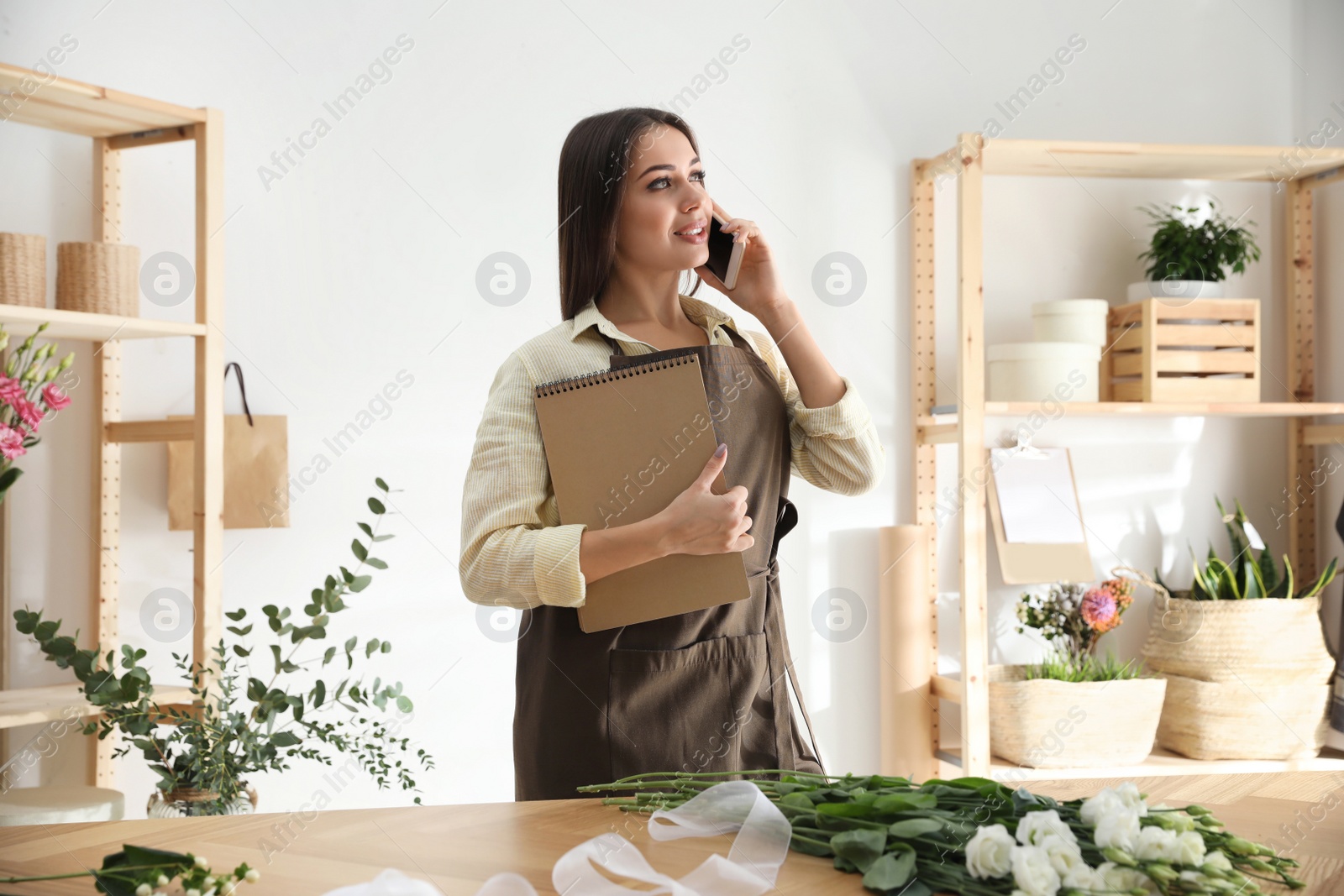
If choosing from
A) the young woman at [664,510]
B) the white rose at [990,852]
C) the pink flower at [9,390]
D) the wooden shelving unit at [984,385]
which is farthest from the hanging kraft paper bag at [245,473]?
the white rose at [990,852]

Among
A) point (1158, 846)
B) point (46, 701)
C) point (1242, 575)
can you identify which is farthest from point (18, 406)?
point (1242, 575)

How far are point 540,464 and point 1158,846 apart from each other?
2.56 ft

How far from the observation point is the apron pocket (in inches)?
50.1

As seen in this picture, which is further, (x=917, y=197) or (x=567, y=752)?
(x=917, y=197)

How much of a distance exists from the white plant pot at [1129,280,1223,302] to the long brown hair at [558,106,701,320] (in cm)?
A: 155

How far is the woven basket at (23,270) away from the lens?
189 centimetres

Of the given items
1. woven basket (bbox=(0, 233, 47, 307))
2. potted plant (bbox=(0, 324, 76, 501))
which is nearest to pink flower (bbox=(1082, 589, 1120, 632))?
potted plant (bbox=(0, 324, 76, 501))

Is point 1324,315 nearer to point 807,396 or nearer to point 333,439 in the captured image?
point 807,396

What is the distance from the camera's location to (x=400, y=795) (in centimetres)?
236

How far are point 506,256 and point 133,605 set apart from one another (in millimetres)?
1084

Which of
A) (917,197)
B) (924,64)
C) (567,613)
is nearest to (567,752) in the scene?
(567,613)

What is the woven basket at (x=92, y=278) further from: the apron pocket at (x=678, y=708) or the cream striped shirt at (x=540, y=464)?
the apron pocket at (x=678, y=708)

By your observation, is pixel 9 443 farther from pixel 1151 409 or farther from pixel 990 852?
pixel 1151 409

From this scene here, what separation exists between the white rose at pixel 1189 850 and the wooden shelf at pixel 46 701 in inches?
62.6
